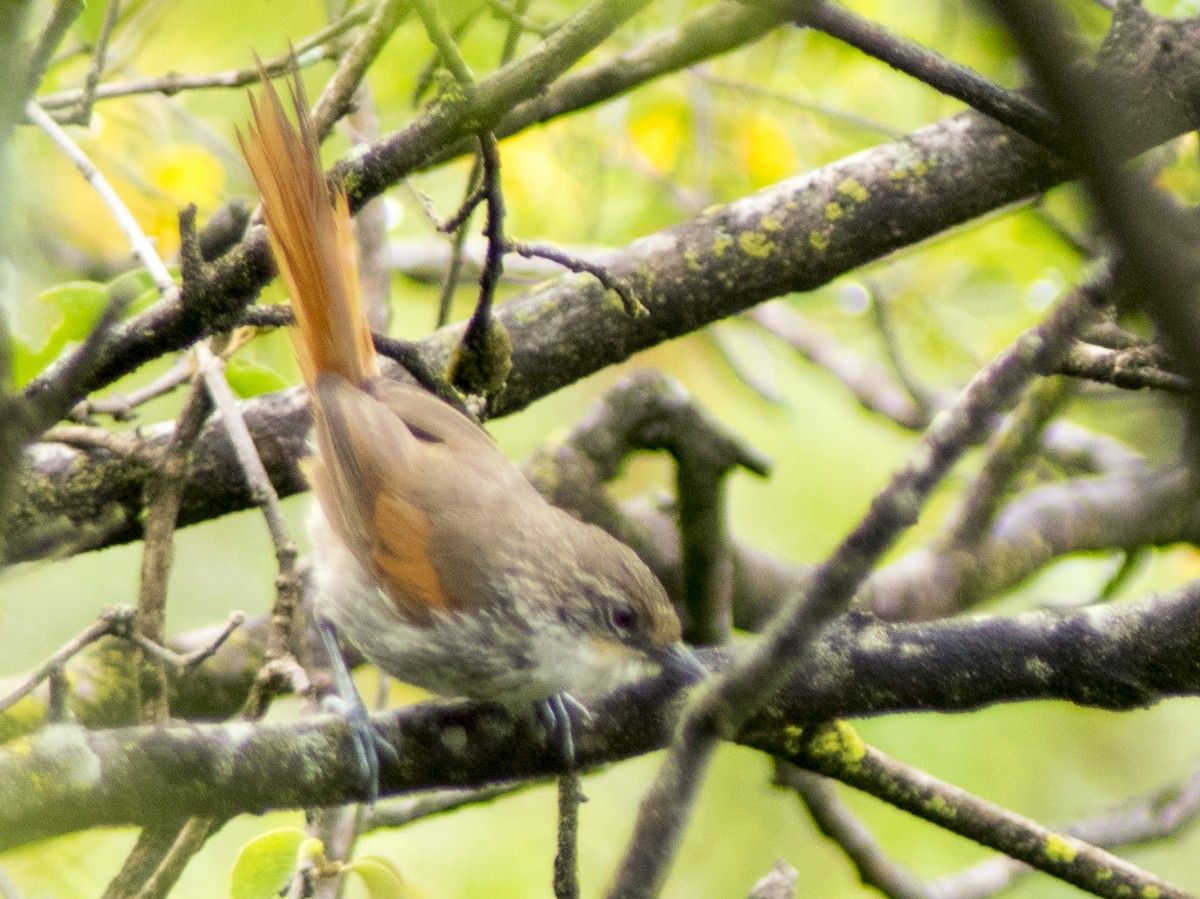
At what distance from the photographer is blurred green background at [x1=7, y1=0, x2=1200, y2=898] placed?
4164mm

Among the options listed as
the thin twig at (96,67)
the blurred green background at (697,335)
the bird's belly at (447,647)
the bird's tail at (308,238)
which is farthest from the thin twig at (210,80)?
the bird's belly at (447,647)

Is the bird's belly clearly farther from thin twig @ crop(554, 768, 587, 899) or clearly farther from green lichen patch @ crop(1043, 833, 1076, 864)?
green lichen patch @ crop(1043, 833, 1076, 864)

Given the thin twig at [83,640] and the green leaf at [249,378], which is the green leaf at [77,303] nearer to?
the green leaf at [249,378]

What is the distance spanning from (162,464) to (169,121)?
2.37m

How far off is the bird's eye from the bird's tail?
2.57 feet

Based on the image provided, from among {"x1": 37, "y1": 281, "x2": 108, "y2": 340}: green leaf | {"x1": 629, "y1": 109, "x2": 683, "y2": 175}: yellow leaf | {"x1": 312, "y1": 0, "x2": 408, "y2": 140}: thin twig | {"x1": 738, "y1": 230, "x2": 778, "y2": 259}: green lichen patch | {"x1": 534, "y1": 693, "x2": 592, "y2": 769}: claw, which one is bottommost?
{"x1": 534, "y1": 693, "x2": 592, "y2": 769}: claw

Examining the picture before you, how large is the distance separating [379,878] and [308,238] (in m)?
1.23

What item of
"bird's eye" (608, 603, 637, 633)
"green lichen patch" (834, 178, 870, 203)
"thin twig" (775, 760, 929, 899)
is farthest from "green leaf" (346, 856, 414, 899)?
"green lichen patch" (834, 178, 870, 203)

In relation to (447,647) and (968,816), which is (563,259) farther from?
(968,816)

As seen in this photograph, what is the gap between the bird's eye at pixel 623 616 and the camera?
2.40m

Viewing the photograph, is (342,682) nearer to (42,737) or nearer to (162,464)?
(162,464)

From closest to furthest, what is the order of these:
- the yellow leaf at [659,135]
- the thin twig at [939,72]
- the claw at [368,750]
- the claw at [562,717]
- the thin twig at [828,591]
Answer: the thin twig at [828,591], the claw at [368,750], the thin twig at [939,72], the claw at [562,717], the yellow leaf at [659,135]

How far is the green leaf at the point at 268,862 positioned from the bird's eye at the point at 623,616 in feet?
2.48

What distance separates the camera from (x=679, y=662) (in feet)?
7.30
